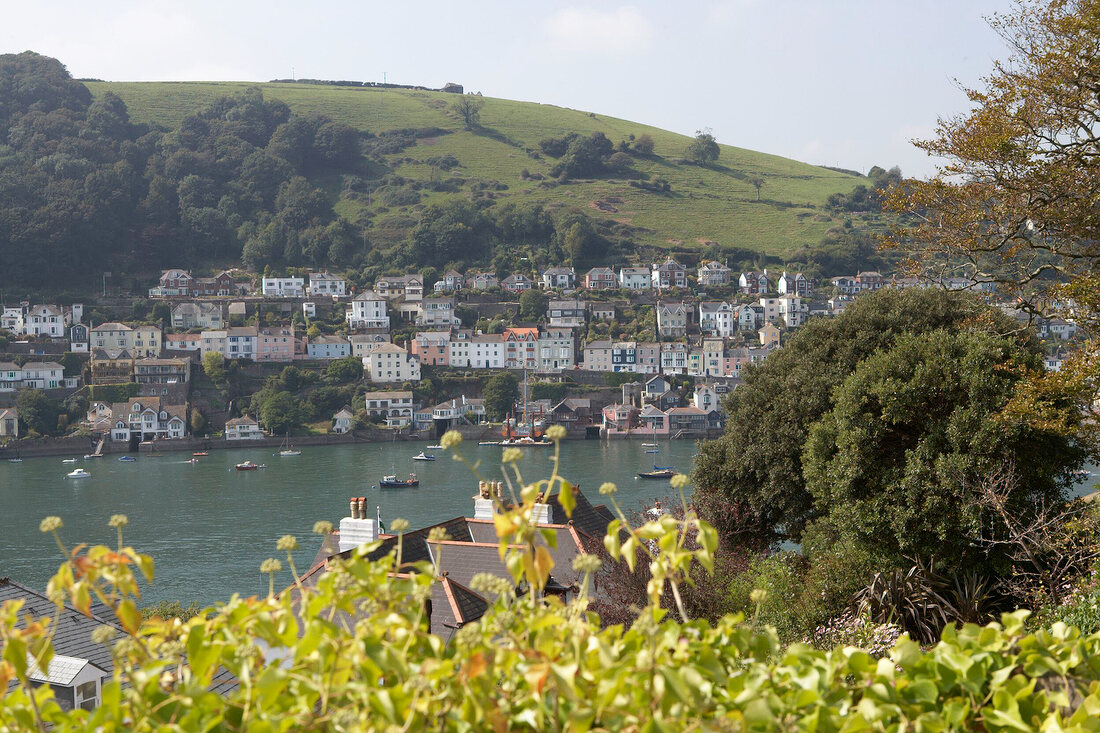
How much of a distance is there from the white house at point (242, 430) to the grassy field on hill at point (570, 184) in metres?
41.8

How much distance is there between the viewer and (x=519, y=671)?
72.2 inches

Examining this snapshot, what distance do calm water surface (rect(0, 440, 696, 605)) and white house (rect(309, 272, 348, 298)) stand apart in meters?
31.4

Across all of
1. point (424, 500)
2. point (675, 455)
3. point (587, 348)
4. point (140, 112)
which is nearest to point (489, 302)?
point (587, 348)

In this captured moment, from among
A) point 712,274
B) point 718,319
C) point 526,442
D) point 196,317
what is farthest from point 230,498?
point 712,274

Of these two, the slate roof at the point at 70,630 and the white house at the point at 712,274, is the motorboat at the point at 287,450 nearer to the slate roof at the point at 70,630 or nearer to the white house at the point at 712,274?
the white house at the point at 712,274

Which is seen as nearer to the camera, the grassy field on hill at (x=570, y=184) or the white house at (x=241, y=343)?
the white house at (x=241, y=343)

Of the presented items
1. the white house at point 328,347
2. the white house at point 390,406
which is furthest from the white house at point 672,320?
the white house at point 328,347

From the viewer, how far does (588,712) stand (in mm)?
1686

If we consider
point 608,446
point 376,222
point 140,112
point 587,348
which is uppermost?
point 140,112

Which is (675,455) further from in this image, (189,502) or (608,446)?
(189,502)

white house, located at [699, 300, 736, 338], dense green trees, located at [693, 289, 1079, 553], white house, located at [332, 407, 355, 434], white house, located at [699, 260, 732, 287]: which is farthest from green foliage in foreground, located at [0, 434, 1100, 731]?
white house, located at [699, 260, 732, 287]

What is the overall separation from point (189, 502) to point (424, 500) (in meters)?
9.85

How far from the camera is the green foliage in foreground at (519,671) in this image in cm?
175

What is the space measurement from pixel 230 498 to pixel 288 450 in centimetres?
1914
